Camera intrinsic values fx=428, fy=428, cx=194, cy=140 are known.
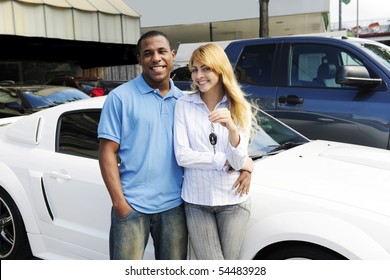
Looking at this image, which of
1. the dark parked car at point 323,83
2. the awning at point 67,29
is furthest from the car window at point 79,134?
the awning at point 67,29

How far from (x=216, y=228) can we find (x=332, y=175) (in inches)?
30.6

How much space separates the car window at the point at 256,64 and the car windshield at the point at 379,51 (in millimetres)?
1006

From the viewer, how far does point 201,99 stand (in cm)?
210

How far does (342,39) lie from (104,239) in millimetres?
3378

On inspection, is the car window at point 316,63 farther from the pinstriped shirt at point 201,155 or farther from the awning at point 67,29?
the awning at point 67,29

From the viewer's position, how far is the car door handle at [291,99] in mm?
4562

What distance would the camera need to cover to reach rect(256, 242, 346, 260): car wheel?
2.00 m

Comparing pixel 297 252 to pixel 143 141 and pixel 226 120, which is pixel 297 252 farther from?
pixel 143 141

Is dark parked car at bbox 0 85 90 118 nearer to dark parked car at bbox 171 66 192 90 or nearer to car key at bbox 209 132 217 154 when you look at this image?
dark parked car at bbox 171 66 192 90

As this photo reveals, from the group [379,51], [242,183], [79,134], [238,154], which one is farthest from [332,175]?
[379,51]

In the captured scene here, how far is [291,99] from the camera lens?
4.61m
